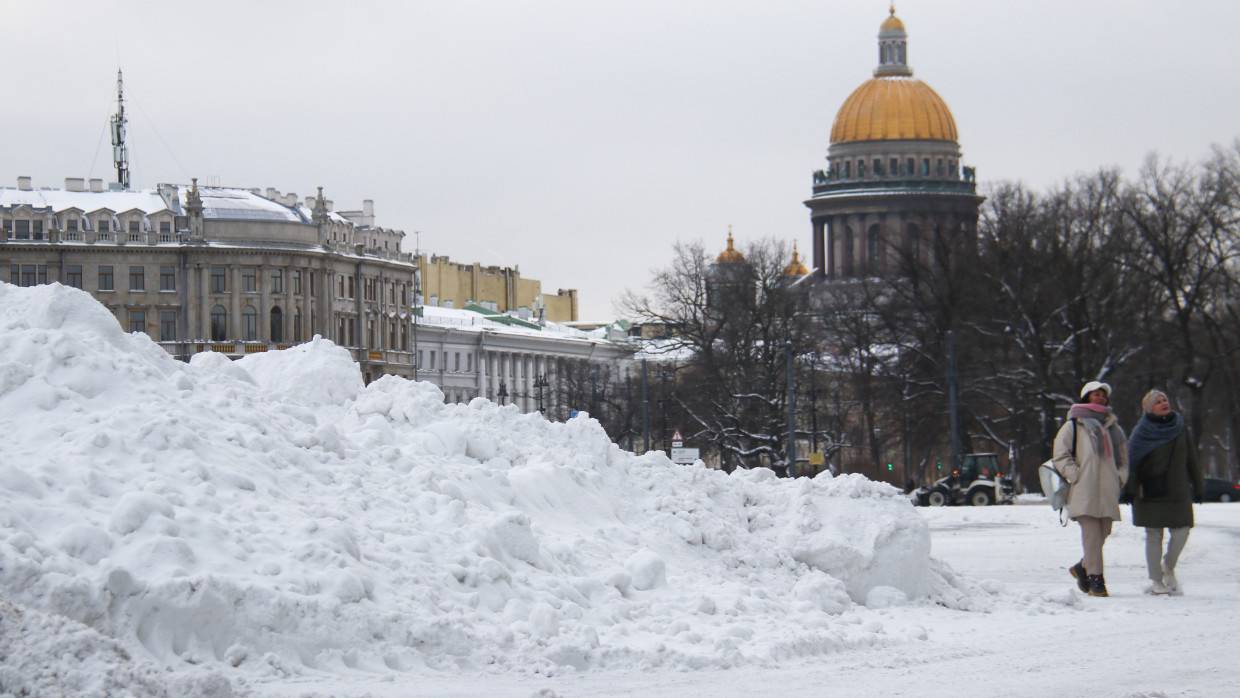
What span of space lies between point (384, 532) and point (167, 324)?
311 ft

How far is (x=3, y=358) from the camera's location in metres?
13.8

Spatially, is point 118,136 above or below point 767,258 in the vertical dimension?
above

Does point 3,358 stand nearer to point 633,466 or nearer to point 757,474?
point 633,466

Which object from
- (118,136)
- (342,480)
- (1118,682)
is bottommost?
(1118,682)

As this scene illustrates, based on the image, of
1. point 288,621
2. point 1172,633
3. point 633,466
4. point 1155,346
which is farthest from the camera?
point 1155,346

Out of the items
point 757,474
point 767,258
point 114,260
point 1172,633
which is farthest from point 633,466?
point 114,260

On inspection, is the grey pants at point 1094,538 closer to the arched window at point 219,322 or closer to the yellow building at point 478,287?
the arched window at point 219,322

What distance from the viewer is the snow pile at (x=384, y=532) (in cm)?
1137

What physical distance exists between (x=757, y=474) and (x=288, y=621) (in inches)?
292

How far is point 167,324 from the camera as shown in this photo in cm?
10588

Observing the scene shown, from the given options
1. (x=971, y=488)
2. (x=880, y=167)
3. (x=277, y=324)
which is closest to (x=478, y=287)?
(x=880, y=167)

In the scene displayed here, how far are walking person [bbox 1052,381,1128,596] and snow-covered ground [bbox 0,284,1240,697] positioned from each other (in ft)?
1.12

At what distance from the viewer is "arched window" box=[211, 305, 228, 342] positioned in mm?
106662

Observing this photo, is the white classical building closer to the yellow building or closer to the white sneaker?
the yellow building
